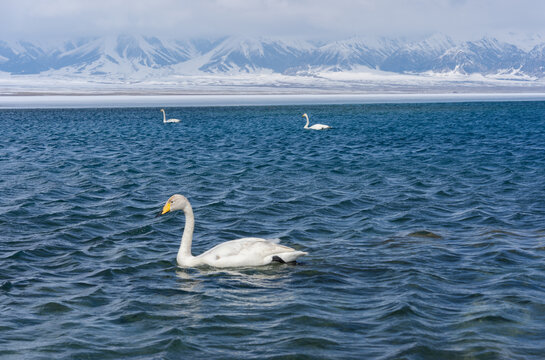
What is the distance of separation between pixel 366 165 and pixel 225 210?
11.3 metres

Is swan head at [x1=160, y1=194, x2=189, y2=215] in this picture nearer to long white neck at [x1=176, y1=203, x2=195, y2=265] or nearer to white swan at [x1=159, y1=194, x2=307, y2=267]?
long white neck at [x1=176, y1=203, x2=195, y2=265]

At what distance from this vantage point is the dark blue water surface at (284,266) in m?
8.62

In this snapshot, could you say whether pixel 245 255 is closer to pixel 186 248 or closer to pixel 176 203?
pixel 186 248

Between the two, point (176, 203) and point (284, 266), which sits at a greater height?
point (176, 203)

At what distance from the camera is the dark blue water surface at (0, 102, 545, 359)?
28.3ft

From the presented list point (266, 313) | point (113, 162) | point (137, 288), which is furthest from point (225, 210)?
point (113, 162)

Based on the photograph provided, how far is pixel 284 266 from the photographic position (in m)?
12.2

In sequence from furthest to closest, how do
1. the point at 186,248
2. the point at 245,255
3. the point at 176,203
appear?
1. the point at 176,203
2. the point at 186,248
3. the point at 245,255

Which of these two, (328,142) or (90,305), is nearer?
(90,305)

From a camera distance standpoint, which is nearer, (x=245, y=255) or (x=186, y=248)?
(x=245, y=255)

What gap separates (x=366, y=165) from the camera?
27891mm

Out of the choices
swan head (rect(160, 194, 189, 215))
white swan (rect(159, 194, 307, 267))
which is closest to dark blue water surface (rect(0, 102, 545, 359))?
white swan (rect(159, 194, 307, 267))

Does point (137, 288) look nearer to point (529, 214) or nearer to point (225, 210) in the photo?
point (225, 210)

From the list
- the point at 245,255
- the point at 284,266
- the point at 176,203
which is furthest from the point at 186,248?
the point at 284,266
